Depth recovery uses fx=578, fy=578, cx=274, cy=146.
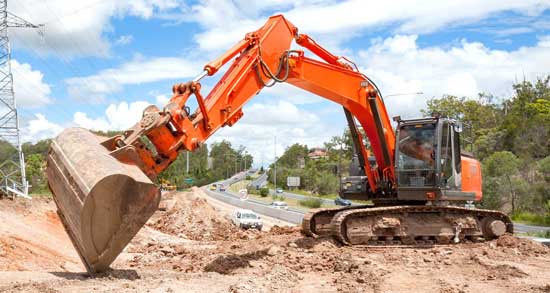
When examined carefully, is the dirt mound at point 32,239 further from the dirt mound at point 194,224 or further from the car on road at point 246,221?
the car on road at point 246,221

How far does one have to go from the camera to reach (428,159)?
43.2ft

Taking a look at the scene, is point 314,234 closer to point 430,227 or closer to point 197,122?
point 430,227

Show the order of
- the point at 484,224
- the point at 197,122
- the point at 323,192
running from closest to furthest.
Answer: the point at 197,122 → the point at 484,224 → the point at 323,192

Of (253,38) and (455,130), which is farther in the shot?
(455,130)

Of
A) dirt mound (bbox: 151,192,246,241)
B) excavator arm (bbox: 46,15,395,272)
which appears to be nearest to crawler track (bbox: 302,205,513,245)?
excavator arm (bbox: 46,15,395,272)

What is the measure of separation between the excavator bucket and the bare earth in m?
0.57

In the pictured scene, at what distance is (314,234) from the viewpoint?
47.4 feet

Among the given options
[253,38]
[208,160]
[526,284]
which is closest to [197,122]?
[253,38]

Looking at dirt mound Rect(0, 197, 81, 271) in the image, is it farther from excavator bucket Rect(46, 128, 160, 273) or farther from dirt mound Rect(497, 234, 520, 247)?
dirt mound Rect(497, 234, 520, 247)

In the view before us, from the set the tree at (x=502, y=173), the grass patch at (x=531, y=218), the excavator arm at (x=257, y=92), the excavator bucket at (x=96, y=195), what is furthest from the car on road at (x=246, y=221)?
the excavator bucket at (x=96, y=195)

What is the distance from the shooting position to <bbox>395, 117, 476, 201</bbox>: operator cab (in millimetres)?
13031

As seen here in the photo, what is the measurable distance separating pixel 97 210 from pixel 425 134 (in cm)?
819

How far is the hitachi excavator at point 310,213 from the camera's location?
793cm

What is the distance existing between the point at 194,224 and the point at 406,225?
11.8m
